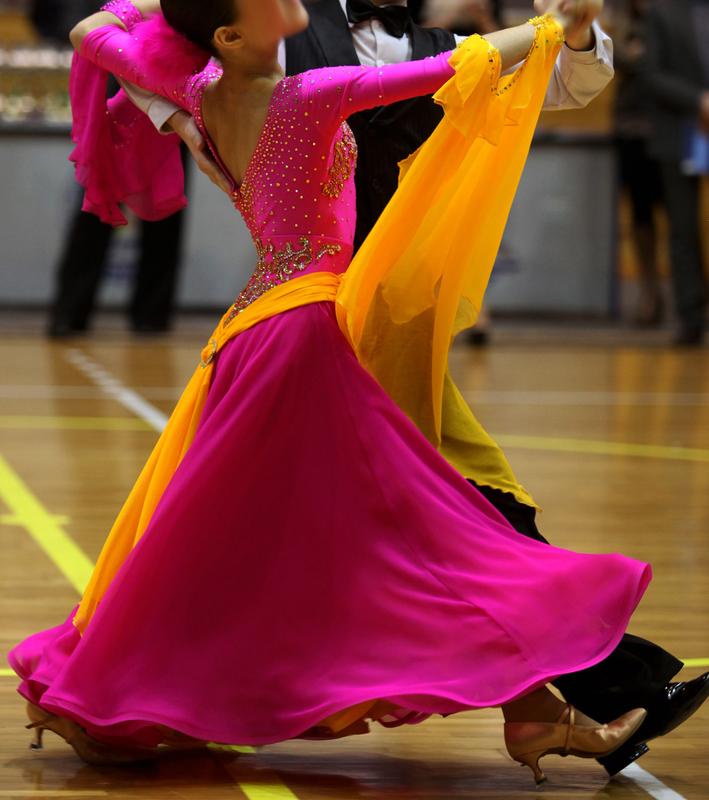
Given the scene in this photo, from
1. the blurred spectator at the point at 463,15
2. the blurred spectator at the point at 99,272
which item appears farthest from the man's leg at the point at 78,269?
the blurred spectator at the point at 463,15

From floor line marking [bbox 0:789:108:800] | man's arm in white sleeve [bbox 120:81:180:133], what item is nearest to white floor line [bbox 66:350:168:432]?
man's arm in white sleeve [bbox 120:81:180:133]

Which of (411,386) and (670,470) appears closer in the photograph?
(411,386)

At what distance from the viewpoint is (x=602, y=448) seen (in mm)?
6828

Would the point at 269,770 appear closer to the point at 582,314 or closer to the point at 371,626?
the point at 371,626

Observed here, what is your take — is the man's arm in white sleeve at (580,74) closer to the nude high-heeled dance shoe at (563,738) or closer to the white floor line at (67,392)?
the nude high-heeled dance shoe at (563,738)

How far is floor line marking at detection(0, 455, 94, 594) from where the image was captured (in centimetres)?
456

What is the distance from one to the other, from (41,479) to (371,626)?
3219mm

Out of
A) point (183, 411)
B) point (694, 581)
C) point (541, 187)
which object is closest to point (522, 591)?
point (183, 411)

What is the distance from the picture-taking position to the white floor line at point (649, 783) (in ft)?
9.65

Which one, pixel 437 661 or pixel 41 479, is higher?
pixel 437 661

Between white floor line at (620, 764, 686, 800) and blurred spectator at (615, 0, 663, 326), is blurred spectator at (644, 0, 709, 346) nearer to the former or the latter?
blurred spectator at (615, 0, 663, 326)

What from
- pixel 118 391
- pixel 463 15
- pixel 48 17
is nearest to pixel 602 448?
pixel 118 391

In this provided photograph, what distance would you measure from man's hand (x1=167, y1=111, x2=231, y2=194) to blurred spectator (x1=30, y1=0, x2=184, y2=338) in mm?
7101

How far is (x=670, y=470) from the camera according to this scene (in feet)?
20.8
